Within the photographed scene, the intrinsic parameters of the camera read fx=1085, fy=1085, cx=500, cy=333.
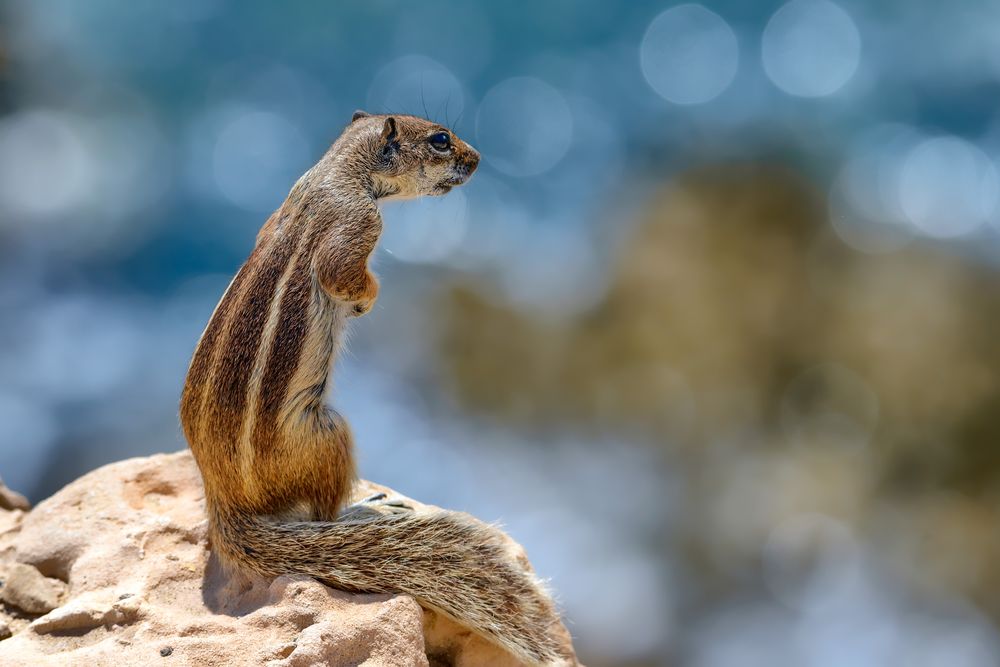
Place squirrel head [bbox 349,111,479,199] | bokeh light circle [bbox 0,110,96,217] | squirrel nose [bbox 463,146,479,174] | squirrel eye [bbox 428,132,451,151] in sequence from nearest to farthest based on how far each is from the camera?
1. squirrel head [bbox 349,111,479,199]
2. squirrel eye [bbox 428,132,451,151]
3. squirrel nose [bbox 463,146,479,174]
4. bokeh light circle [bbox 0,110,96,217]

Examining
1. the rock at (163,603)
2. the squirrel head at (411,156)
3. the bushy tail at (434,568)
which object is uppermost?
the squirrel head at (411,156)

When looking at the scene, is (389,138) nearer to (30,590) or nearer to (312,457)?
(312,457)

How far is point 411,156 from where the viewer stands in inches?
162

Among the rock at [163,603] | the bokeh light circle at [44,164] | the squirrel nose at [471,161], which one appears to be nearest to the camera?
the rock at [163,603]

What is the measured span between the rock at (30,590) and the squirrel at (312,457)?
62cm

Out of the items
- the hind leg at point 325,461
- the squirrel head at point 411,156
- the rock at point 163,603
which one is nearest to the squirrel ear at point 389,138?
the squirrel head at point 411,156

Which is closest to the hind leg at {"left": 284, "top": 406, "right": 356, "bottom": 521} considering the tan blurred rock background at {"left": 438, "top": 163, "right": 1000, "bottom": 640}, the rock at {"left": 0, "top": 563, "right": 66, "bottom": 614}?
the rock at {"left": 0, "top": 563, "right": 66, "bottom": 614}

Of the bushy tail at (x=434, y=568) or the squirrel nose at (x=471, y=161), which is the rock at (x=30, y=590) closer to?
the bushy tail at (x=434, y=568)

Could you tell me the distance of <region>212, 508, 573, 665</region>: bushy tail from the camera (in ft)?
11.2

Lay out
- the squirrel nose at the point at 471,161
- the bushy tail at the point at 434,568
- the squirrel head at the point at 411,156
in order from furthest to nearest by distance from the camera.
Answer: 1. the squirrel nose at the point at 471,161
2. the squirrel head at the point at 411,156
3. the bushy tail at the point at 434,568

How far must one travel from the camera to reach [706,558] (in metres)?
8.15

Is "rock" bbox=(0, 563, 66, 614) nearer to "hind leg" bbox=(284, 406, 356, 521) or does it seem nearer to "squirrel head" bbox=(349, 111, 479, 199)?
"hind leg" bbox=(284, 406, 356, 521)

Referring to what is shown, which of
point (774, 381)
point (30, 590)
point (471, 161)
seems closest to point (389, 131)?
point (471, 161)

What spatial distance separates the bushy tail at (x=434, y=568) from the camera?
134 inches
